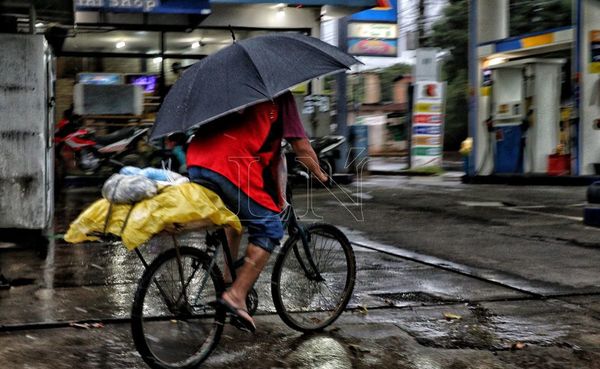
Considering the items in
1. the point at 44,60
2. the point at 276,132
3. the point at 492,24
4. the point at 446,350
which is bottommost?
the point at 446,350

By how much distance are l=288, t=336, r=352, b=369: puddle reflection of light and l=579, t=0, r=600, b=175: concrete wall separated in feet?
41.5

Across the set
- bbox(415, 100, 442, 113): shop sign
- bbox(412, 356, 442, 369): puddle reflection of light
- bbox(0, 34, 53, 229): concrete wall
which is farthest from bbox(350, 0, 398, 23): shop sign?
bbox(412, 356, 442, 369): puddle reflection of light

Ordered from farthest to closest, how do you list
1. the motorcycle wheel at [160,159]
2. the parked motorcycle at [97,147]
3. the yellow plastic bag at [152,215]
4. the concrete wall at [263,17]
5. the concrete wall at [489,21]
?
the concrete wall at [489,21] < the concrete wall at [263,17] < the parked motorcycle at [97,147] < the motorcycle wheel at [160,159] < the yellow plastic bag at [152,215]

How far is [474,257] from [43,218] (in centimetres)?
452

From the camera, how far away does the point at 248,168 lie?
4.64 m

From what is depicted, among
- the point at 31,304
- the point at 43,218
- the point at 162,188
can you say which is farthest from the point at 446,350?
the point at 43,218

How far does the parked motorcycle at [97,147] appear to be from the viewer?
16.3m

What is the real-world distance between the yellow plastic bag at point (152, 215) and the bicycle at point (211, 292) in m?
0.19

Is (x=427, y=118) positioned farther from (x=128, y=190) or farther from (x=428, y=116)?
(x=128, y=190)

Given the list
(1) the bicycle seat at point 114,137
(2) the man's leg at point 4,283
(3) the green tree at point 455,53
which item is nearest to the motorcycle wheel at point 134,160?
(1) the bicycle seat at point 114,137

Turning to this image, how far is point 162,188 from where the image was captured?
4410mm

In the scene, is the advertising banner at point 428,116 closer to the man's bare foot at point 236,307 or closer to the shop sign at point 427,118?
the shop sign at point 427,118

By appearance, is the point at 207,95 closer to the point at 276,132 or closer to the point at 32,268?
A: the point at 276,132

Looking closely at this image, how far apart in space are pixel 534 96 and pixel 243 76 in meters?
14.2
